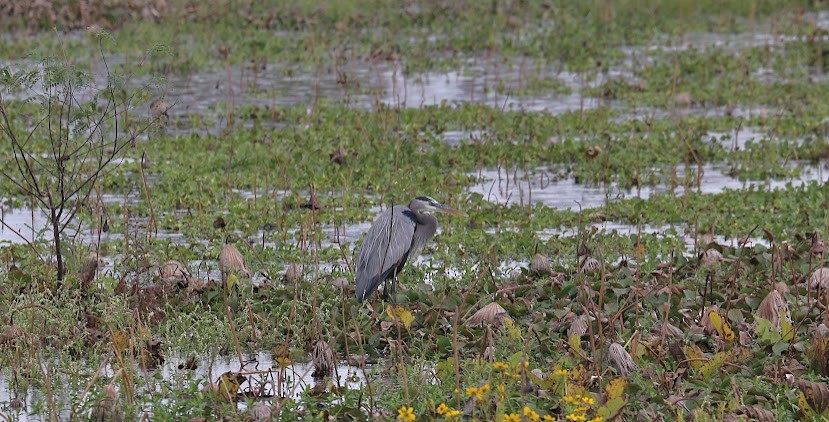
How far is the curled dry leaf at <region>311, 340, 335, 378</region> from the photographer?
666 centimetres

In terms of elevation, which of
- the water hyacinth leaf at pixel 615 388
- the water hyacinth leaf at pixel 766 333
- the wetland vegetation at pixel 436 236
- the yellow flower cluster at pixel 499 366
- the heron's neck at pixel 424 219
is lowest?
the wetland vegetation at pixel 436 236

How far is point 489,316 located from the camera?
7230mm

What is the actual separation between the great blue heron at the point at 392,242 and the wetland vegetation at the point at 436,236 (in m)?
0.17

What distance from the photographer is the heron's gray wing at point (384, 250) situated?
7719mm

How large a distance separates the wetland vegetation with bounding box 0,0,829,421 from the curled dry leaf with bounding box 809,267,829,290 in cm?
2

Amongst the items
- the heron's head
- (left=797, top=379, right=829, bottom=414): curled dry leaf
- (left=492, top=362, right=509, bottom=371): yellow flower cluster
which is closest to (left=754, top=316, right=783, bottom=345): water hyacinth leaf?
(left=797, top=379, right=829, bottom=414): curled dry leaf

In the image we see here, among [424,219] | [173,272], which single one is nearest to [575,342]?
[424,219]

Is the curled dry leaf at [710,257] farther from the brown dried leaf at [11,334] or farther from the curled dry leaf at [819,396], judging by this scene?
the brown dried leaf at [11,334]

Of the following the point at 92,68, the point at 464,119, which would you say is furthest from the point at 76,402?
the point at 92,68

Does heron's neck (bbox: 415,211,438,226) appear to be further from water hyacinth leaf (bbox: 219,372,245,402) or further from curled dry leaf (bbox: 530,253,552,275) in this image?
water hyacinth leaf (bbox: 219,372,245,402)

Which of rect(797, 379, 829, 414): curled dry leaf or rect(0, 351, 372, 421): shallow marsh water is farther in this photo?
rect(0, 351, 372, 421): shallow marsh water

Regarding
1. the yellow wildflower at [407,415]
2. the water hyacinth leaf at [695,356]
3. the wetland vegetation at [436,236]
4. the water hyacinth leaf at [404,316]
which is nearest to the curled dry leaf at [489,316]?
the wetland vegetation at [436,236]

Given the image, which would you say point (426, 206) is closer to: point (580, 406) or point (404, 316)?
point (404, 316)

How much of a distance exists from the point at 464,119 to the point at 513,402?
8565 mm
